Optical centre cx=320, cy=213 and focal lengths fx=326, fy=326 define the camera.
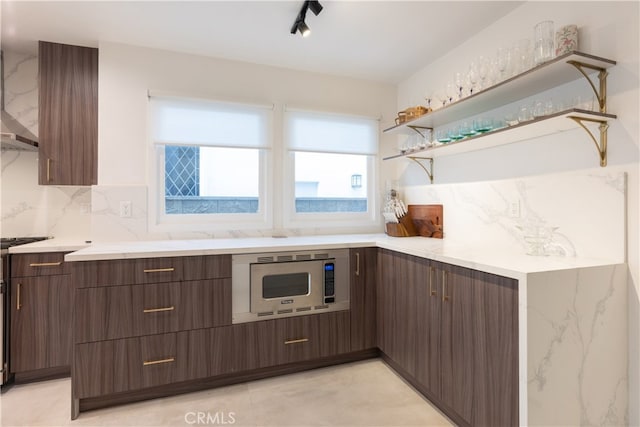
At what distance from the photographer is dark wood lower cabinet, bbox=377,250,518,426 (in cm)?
144

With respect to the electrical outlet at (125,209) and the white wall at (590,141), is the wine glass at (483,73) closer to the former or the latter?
the white wall at (590,141)

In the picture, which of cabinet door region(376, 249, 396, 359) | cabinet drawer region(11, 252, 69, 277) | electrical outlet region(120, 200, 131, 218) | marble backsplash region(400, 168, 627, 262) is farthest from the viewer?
electrical outlet region(120, 200, 131, 218)

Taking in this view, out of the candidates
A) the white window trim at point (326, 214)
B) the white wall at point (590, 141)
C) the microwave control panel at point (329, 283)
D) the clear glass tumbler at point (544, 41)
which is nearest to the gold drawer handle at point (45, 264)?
the white window trim at point (326, 214)

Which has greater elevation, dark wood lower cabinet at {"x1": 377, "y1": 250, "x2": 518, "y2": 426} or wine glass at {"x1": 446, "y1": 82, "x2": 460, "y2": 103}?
wine glass at {"x1": 446, "y1": 82, "x2": 460, "y2": 103}

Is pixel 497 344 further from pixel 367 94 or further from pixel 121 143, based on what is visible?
pixel 121 143

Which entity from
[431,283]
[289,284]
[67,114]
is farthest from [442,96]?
[67,114]

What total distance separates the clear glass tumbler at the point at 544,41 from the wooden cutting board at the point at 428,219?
1.24 m

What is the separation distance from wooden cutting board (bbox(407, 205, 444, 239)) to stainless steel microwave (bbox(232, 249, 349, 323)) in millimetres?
805

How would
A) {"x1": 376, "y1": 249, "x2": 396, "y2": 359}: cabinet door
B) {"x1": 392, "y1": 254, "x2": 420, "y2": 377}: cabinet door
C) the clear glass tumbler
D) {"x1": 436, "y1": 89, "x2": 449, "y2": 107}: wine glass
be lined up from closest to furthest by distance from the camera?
1. the clear glass tumbler
2. {"x1": 392, "y1": 254, "x2": 420, "y2": 377}: cabinet door
3. {"x1": 376, "y1": 249, "x2": 396, "y2": 359}: cabinet door
4. {"x1": 436, "y1": 89, "x2": 449, "y2": 107}: wine glass

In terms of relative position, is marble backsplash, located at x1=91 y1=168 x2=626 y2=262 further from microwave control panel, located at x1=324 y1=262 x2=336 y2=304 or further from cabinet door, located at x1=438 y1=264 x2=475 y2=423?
microwave control panel, located at x1=324 y1=262 x2=336 y2=304

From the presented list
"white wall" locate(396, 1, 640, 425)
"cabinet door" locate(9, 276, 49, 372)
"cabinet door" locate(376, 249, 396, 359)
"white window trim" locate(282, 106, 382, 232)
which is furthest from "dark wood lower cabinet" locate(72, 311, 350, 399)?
"white wall" locate(396, 1, 640, 425)

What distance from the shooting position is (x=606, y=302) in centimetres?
147

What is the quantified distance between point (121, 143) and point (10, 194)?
102 cm

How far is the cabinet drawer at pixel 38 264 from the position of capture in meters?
2.15
